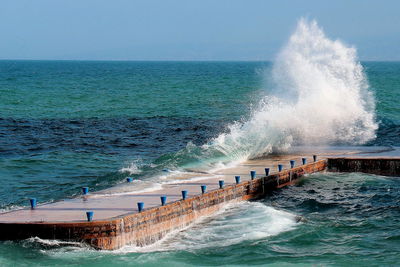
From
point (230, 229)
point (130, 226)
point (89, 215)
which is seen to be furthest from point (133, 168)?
point (89, 215)

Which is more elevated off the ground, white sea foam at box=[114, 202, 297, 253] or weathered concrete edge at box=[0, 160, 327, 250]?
weathered concrete edge at box=[0, 160, 327, 250]

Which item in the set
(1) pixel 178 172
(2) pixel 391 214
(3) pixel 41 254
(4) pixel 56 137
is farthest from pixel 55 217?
(4) pixel 56 137

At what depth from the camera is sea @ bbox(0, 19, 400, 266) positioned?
17125mm

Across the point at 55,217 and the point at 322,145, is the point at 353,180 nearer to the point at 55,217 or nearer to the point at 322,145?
the point at 322,145

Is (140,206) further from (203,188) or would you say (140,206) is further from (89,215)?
(203,188)

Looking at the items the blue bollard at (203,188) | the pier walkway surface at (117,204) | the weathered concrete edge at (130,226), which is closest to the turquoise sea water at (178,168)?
the weathered concrete edge at (130,226)

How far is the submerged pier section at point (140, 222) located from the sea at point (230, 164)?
0.25 m

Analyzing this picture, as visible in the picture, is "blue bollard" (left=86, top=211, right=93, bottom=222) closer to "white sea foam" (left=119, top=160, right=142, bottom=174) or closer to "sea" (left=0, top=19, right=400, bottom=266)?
"sea" (left=0, top=19, right=400, bottom=266)

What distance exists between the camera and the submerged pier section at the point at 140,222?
17375 mm

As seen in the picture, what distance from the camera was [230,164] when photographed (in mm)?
27344

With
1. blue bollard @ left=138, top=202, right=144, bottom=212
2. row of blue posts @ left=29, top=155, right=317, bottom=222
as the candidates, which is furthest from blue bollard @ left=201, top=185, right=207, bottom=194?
blue bollard @ left=138, top=202, right=144, bottom=212

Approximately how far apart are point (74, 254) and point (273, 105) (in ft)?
66.2

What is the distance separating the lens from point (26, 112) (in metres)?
55.6

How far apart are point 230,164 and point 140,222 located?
9.49 meters
